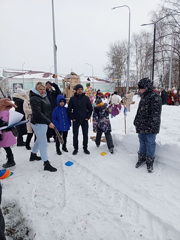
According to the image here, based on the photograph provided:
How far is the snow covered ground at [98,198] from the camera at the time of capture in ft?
6.48

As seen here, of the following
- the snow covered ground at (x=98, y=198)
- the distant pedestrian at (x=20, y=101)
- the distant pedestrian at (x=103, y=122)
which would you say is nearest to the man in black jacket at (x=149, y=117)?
the snow covered ground at (x=98, y=198)

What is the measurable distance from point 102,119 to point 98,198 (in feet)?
7.69

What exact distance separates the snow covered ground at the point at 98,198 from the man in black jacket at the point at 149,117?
388 mm

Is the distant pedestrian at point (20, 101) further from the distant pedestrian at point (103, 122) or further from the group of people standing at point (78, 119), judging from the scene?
the distant pedestrian at point (103, 122)

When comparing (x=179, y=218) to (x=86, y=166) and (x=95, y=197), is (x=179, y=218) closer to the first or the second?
(x=95, y=197)

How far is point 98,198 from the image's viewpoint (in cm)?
258

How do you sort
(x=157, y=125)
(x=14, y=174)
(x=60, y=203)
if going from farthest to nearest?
(x=14, y=174), (x=157, y=125), (x=60, y=203)

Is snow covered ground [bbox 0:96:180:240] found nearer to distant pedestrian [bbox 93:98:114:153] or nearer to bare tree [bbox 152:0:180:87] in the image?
distant pedestrian [bbox 93:98:114:153]

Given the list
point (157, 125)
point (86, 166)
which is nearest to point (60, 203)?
point (86, 166)

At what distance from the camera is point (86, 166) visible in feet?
11.9

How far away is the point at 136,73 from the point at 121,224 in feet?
133

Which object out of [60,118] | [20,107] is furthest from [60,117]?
[20,107]

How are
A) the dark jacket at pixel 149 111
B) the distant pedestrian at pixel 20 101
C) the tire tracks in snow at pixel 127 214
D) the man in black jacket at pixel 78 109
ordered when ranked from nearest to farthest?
the tire tracks in snow at pixel 127 214 → the dark jacket at pixel 149 111 → the man in black jacket at pixel 78 109 → the distant pedestrian at pixel 20 101

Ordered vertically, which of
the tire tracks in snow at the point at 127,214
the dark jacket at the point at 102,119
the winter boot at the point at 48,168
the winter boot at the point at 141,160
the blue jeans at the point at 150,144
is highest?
the dark jacket at the point at 102,119
